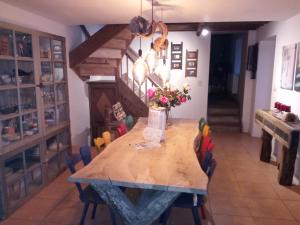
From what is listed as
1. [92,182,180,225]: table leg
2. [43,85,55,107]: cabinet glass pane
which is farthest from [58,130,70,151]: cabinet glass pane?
[92,182,180,225]: table leg

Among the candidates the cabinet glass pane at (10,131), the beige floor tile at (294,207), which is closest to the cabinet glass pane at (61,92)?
the cabinet glass pane at (10,131)

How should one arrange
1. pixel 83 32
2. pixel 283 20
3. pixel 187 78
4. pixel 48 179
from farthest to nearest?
1. pixel 187 78
2. pixel 83 32
3. pixel 283 20
4. pixel 48 179

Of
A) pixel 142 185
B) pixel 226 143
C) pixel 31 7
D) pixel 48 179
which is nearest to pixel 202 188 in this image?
pixel 142 185

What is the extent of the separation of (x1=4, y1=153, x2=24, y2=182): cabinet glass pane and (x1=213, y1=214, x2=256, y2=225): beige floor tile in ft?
7.34

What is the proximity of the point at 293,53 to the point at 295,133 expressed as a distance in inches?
48.9

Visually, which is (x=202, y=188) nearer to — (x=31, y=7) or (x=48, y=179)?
(x=48, y=179)

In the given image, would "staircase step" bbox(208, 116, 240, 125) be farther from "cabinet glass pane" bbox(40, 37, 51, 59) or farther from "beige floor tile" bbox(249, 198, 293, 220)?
"cabinet glass pane" bbox(40, 37, 51, 59)

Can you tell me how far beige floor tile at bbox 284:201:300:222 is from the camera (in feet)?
8.12

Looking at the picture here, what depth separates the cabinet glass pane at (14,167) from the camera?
101 inches

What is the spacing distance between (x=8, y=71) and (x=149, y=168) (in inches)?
77.1

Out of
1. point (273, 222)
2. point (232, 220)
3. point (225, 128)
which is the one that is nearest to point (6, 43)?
point (232, 220)

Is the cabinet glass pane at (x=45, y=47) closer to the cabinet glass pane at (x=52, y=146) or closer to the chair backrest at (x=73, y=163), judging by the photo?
the cabinet glass pane at (x=52, y=146)

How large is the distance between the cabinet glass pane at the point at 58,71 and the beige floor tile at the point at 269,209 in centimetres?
309

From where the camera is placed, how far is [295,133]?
2.71 m
